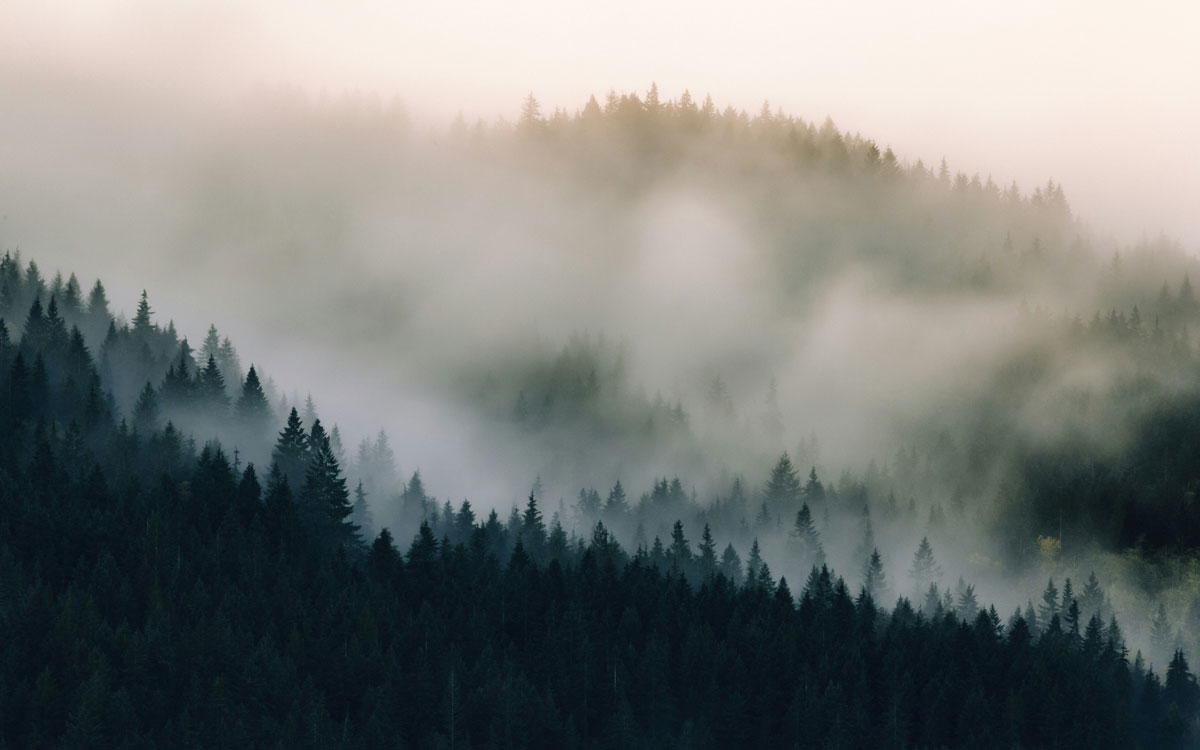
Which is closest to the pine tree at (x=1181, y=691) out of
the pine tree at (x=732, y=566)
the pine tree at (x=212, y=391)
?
the pine tree at (x=732, y=566)

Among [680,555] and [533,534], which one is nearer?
[533,534]

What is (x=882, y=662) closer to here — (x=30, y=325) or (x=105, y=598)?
(x=105, y=598)

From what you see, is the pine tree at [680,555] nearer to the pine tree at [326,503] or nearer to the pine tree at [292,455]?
the pine tree at [292,455]

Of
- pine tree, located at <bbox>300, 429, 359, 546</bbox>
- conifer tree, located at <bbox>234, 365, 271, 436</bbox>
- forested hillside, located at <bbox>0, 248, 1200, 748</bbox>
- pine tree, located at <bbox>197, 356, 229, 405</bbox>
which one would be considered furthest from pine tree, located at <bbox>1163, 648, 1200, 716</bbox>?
pine tree, located at <bbox>197, 356, 229, 405</bbox>

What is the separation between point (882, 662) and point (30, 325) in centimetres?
11290

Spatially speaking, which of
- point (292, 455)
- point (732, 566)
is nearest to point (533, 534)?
point (732, 566)

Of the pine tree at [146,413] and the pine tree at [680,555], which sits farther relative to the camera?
the pine tree at [680,555]

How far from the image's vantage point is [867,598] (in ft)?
516

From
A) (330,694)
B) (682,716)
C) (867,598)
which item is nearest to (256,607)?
(330,694)

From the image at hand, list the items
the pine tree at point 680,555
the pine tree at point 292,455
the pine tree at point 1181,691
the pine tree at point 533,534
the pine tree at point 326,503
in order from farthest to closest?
the pine tree at point 680,555, the pine tree at point 533,534, the pine tree at point 292,455, the pine tree at point 1181,691, the pine tree at point 326,503

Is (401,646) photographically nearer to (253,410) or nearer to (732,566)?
(253,410)

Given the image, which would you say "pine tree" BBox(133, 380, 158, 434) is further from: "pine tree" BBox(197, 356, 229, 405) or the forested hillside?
the forested hillside

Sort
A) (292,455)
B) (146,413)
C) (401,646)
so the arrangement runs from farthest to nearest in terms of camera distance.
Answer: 1. (146,413)
2. (292,455)
3. (401,646)

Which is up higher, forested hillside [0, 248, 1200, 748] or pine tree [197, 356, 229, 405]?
pine tree [197, 356, 229, 405]
